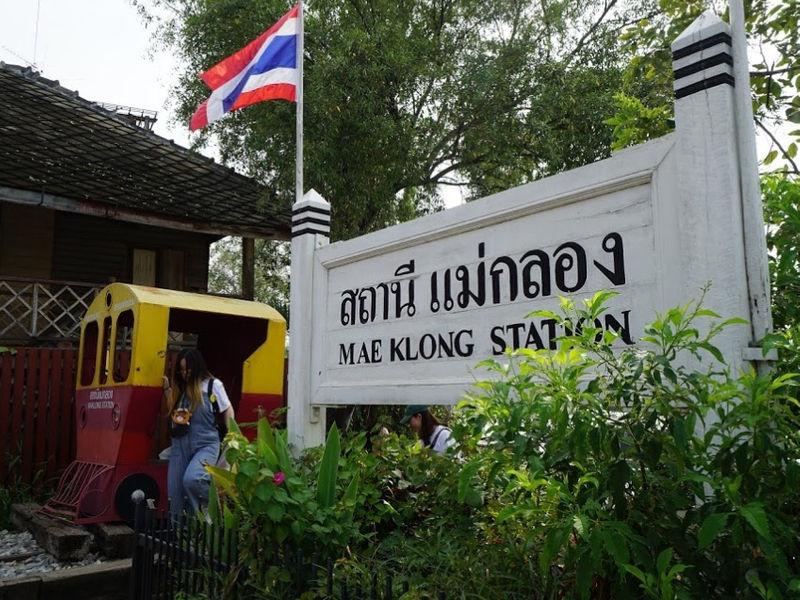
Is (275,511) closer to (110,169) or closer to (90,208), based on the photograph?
(90,208)

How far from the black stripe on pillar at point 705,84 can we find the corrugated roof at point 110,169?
12207 millimetres

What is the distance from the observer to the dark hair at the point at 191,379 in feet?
21.0

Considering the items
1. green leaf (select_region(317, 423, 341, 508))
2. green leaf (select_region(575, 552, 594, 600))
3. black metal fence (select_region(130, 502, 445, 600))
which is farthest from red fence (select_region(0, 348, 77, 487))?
green leaf (select_region(575, 552, 594, 600))

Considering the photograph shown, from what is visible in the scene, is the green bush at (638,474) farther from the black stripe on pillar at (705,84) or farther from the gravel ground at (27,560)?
the gravel ground at (27,560)

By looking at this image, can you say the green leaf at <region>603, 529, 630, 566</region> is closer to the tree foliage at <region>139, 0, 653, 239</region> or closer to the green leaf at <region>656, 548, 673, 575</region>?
the green leaf at <region>656, 548, 673, 575</region>

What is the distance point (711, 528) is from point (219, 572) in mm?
2554

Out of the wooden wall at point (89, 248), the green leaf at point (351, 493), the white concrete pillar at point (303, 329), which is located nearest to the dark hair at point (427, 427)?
the white concrete pillar at point (303, 329)

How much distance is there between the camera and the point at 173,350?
13.5 metres

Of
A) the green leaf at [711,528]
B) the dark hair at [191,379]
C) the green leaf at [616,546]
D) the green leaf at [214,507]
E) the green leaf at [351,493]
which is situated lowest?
the green leaf at [214,507]

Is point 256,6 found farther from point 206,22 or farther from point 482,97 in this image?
point 482,97

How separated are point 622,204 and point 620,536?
58.0 inches

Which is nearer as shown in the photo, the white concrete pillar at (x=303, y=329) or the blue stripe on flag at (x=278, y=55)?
the white concrete pillar at (x=303, y=329)

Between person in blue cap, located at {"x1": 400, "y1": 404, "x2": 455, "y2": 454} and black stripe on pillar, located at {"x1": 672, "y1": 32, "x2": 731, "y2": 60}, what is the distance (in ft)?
14.1

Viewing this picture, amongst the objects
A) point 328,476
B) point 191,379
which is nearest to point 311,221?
point 328,476
